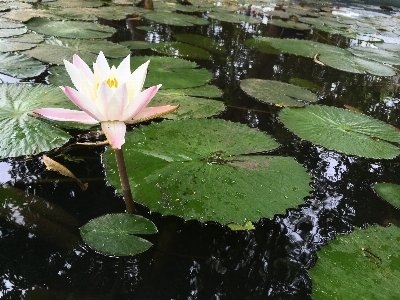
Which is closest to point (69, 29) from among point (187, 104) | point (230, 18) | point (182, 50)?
point (182, 50)

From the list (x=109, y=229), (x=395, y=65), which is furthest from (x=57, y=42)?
(x=395, y=65)

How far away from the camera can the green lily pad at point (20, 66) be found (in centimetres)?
195

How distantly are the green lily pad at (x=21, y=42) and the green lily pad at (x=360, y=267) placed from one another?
8.09 feet

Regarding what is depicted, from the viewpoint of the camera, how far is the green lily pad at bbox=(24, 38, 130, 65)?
228 centimetres

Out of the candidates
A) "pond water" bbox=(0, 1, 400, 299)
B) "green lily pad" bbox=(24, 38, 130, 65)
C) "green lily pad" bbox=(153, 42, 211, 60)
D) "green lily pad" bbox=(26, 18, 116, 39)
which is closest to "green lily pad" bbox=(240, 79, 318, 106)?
"pond water" bbox=(0, 1, 400, 299)

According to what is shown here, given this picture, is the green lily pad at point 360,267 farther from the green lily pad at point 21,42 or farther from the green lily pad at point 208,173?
the green lily pad at point 21,42

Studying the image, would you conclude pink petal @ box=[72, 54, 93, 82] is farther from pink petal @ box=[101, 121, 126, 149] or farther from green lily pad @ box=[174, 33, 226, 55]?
green lily pad @ box=[174, 33, 226, 55]

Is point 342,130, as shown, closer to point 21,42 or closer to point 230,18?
point 21,42

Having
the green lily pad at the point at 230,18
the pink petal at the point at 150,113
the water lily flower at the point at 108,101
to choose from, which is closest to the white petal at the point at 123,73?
the water lily flower at the point at 108,101

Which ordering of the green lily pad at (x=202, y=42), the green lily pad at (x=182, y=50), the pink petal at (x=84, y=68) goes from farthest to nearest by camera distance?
the green lily pad at (x=202, y=42) → the green lily pad at (x=182, y=50) → the pink petal at (x=84, y=68)

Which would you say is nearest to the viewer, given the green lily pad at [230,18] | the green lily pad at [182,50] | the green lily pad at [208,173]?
the green lily pad at [208,173]

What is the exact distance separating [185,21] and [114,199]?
3.75m

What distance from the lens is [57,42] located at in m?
2.66

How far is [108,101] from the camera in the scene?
30.6 inches
